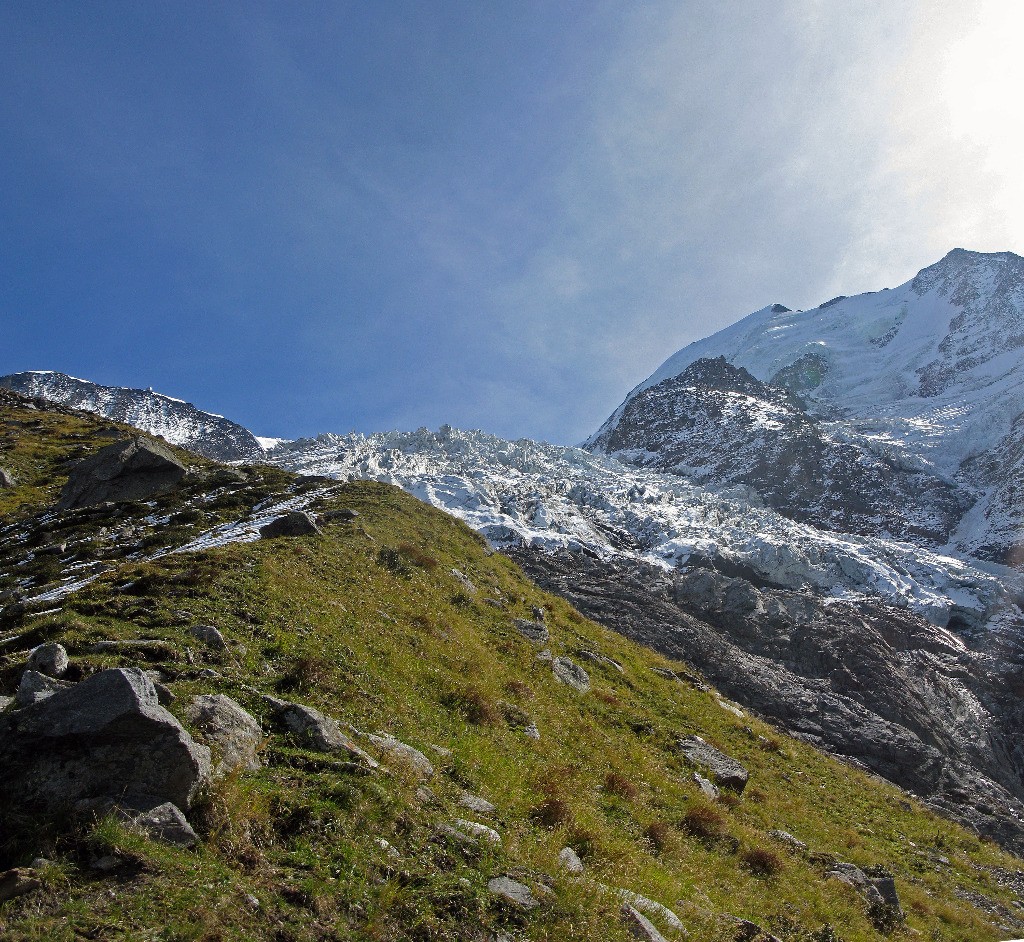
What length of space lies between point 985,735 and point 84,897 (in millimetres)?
92627

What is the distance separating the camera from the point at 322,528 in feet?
78.2

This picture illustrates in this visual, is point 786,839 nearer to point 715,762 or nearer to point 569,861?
point 715,762

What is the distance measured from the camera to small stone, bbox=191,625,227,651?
11.1 metres

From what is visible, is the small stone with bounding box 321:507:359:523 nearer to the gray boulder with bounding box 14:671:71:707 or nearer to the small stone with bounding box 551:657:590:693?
the small stone with bounding box 551:657:590:693

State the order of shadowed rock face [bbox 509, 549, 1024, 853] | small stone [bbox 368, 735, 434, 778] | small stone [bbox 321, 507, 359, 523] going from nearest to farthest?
small stone [bbox 368, 735, 434, 778] < small stone [bbox 321, 507, 359, 523] < shadowed rock face [bbox 509, 549, 1024, 853]

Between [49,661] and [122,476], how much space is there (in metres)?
33.9

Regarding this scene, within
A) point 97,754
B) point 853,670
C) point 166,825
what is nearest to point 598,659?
point 166,825

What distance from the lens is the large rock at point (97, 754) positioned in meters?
6.31

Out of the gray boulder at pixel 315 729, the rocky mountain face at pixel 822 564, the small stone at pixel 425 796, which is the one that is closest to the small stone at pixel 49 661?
the gray boulder at pixel 315 729

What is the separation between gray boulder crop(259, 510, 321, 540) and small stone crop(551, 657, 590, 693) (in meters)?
10.3

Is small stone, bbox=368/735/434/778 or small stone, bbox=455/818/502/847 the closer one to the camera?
small stone, bbox=455/818/502/847

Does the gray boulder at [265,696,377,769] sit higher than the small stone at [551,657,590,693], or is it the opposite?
the small stone at [551,657,590,693]

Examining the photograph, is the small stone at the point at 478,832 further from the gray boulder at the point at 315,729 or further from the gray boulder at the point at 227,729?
the gray boulder at the point at 227,729

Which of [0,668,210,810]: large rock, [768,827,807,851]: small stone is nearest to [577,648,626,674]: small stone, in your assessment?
[768,827,807,851]: small stone
